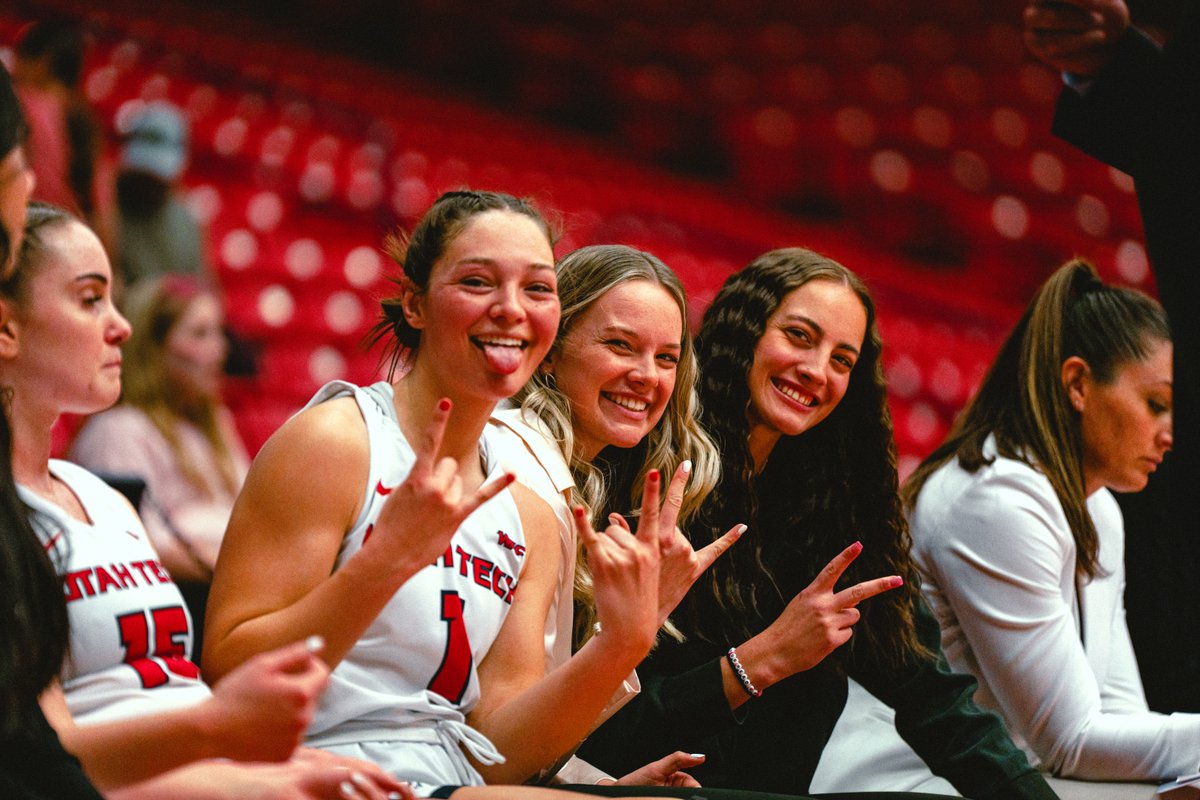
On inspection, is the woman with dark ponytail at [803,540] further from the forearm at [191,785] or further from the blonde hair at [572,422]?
the forearm at [191,785]

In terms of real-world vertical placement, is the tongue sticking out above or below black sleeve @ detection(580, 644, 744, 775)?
above

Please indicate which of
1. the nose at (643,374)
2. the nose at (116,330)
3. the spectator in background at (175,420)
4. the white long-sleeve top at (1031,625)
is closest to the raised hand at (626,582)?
the nose at (643,374)

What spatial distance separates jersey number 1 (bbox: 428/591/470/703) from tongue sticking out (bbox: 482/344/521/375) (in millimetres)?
238

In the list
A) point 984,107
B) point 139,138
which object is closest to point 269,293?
point 139,138

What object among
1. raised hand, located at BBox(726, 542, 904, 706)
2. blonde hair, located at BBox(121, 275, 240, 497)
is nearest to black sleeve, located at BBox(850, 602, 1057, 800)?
raised hand, located at BBox(726, 542, 904, 706)

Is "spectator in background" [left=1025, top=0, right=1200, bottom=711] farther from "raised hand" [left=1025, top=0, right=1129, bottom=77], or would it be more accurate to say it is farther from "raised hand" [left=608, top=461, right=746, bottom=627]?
"raised hand" [left=608, top=461, right=746, bottom=627]

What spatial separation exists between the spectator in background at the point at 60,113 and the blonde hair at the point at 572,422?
2.06 meters

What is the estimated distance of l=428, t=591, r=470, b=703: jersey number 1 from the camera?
131 cm

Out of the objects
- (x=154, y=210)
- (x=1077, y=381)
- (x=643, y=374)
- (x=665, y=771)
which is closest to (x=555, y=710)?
(x=665, y=771)

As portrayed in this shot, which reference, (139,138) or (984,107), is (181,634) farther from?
(984,107)

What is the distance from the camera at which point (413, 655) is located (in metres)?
1.29

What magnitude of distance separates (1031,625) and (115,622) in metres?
1.28

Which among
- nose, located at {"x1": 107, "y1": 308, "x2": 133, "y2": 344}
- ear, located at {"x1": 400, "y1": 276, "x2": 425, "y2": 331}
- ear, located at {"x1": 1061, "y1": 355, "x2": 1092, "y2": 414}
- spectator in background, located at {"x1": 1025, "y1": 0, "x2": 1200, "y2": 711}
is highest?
spectator in background, located at {"x1": 1025, "y1": 0, "x2": 1200, "y2": 711}

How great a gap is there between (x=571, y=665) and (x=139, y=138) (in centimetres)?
288
